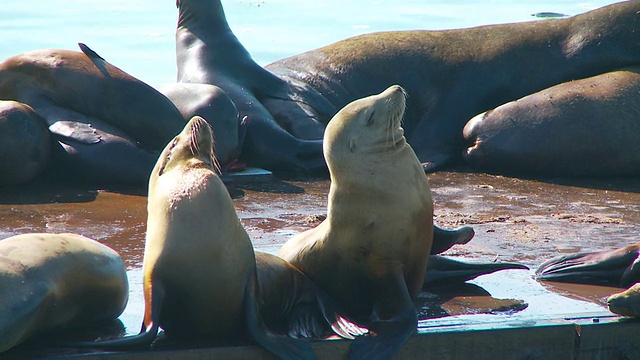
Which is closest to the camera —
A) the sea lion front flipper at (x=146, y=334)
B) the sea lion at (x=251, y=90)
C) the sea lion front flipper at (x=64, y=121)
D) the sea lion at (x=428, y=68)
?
the sea lion front flipper at (x=146, y=334)

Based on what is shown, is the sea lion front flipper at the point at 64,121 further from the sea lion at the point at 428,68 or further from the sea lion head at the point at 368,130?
the sea lion head at the point at 368,130

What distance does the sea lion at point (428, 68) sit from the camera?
9.69 m

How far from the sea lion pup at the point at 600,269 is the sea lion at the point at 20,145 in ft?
12.5

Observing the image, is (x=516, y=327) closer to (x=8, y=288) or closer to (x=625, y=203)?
(x=8, y=288)

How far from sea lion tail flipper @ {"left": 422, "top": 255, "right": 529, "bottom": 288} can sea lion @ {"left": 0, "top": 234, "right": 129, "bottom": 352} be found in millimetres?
1443

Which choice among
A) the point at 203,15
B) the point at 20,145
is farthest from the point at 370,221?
the point at 203,15

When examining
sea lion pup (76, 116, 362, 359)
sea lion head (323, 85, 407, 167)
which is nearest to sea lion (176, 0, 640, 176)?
sea lion head (323, 85, 407, 167)

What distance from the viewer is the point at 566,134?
29.9 feet

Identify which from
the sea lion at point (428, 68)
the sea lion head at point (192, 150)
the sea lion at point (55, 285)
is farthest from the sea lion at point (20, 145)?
the sea lion head at point (192, 150)

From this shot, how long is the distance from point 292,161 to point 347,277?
4.05m

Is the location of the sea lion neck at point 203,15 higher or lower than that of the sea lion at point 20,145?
higher

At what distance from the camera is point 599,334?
15.0ft

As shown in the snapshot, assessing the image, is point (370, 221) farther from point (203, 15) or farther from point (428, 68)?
point (203, 15)

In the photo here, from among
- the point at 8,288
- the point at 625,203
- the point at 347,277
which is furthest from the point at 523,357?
the point at 625,203
